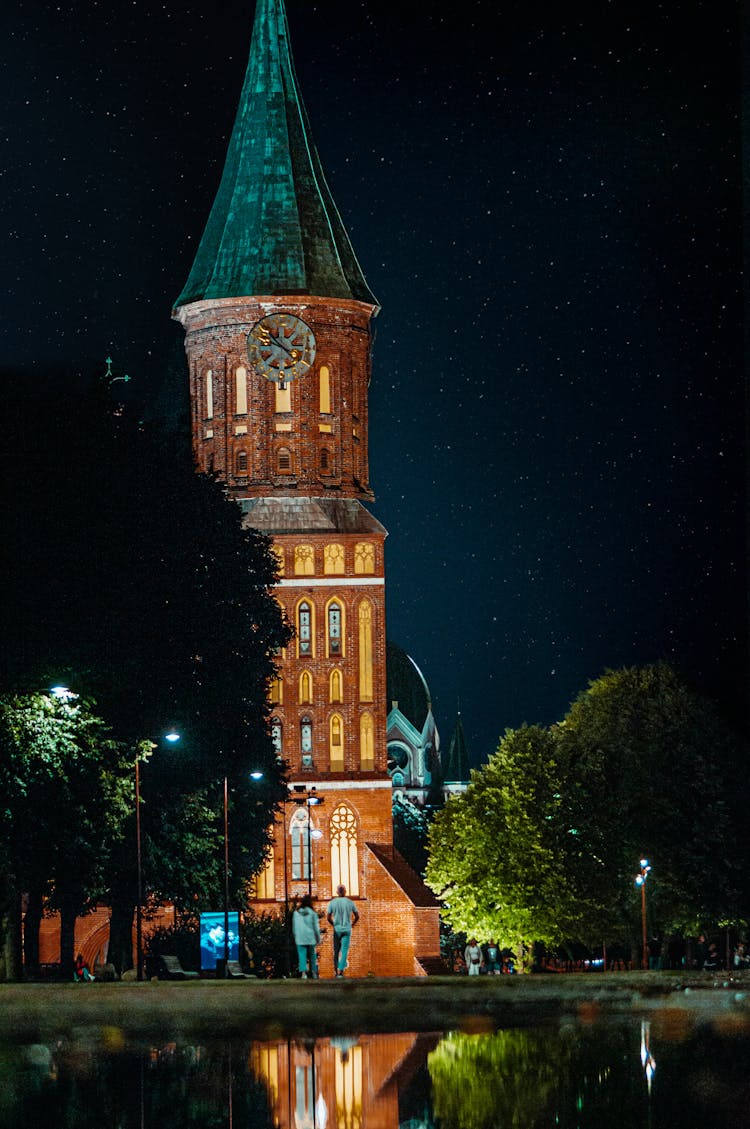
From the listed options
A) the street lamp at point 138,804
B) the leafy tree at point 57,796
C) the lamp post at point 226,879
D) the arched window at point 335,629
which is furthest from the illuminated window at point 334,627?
the leafy tree at point 57,796

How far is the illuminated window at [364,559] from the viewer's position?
93.2 meters

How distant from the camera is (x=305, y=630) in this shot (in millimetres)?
93250

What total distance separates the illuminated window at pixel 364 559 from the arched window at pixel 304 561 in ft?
5.72

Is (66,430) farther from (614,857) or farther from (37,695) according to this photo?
(614,857)

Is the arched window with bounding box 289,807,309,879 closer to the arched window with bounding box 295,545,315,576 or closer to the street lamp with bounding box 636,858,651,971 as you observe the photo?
the arched window with bounding box 295,545,315,576

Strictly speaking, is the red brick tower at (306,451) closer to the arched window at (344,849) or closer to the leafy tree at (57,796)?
the arched window at (344,849)

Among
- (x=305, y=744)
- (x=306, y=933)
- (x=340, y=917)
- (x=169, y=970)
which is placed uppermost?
(x=305, y=744)

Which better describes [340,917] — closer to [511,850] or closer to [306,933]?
[306,933]

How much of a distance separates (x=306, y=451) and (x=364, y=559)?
21.7 feet

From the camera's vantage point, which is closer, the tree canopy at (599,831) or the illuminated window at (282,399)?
the tree canopy at (599,831)

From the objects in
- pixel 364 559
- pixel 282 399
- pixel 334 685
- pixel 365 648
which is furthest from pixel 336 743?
pixel 282 399

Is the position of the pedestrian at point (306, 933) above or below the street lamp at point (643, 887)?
below

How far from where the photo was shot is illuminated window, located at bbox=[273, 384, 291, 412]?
98812 millimetres

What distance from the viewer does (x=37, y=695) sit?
118ft
